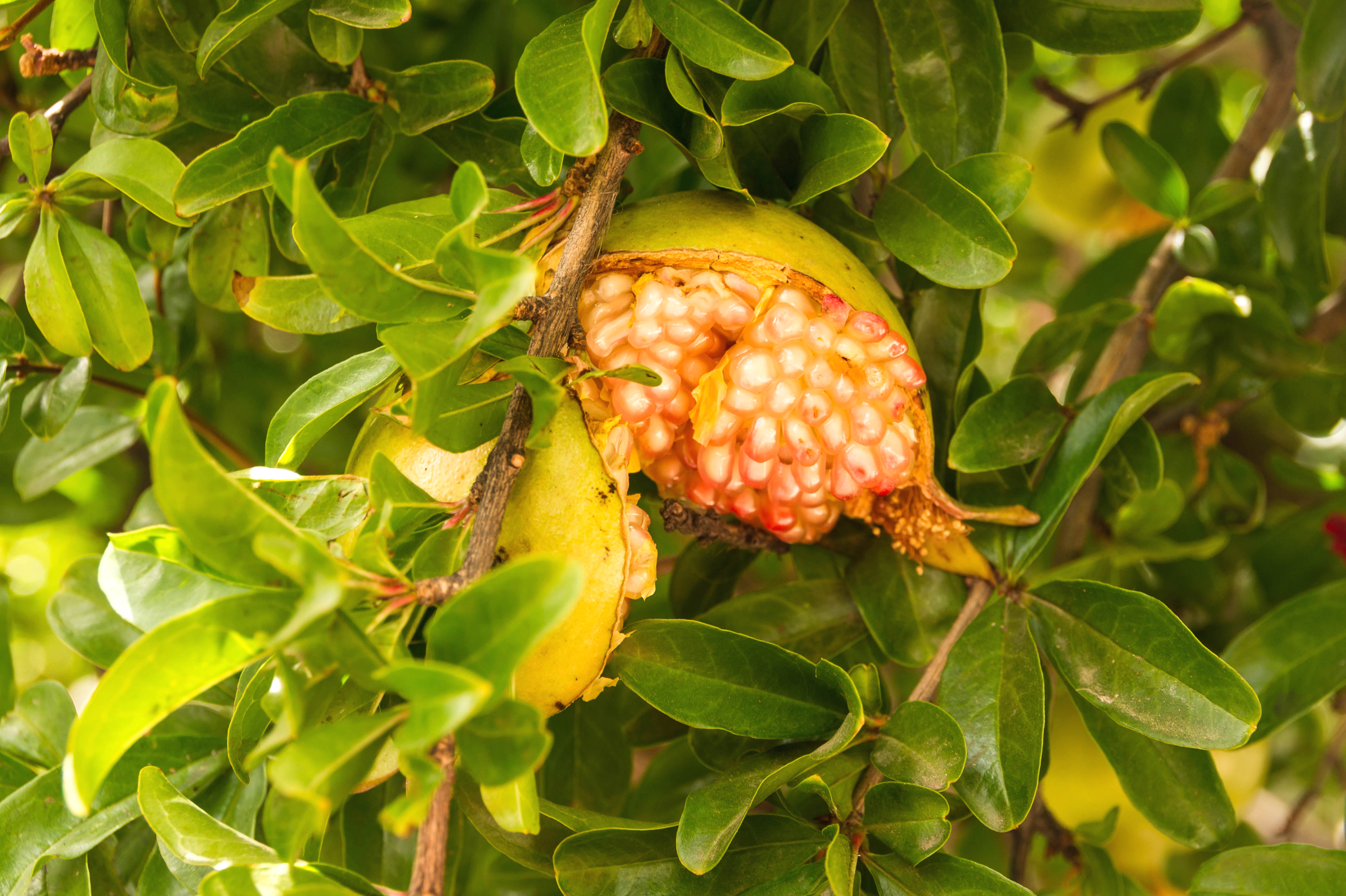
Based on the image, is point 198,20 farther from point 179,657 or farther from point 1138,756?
point 1138,756

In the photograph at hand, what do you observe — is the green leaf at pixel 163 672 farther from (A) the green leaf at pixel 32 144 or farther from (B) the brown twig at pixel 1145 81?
(B) the brown twig at pixel 1145 81

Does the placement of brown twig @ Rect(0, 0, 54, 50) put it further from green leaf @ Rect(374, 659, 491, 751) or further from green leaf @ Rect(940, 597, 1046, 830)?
green leaf @ Rect(940, 597, 1046, 830)

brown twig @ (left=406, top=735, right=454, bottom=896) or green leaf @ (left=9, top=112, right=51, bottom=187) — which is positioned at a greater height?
green leaf @ (left=9, top=112, right=51, bottom=187)

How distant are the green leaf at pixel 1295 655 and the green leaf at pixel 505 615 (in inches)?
29.0

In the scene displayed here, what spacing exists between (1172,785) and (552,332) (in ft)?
2.02

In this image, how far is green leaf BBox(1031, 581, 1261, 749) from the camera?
63cm

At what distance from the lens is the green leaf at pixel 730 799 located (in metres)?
0.59

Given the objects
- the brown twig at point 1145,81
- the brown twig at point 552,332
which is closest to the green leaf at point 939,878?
the brown twig at point 552,332

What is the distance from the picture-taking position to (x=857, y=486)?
73 centimetres

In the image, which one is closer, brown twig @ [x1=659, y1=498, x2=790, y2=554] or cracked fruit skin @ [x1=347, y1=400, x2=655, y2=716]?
cracked fruit skin @ [x1=347, y1=400, x2=655, y2=716]

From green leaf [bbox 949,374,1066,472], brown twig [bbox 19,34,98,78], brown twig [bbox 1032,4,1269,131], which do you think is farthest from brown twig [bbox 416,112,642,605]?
brown twig [bbox 1032,4,1269,131]

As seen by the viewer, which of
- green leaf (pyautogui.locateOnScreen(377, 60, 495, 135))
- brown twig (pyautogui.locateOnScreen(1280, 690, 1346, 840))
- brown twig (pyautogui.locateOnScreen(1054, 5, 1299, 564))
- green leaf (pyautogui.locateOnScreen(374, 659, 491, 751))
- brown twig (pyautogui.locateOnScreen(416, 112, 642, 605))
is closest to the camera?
green leaf (pyautogui.locateOnScreen(374, 659, 491, 751))

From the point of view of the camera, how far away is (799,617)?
2.74 ft

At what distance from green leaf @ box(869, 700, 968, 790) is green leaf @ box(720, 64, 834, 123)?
419 mm
